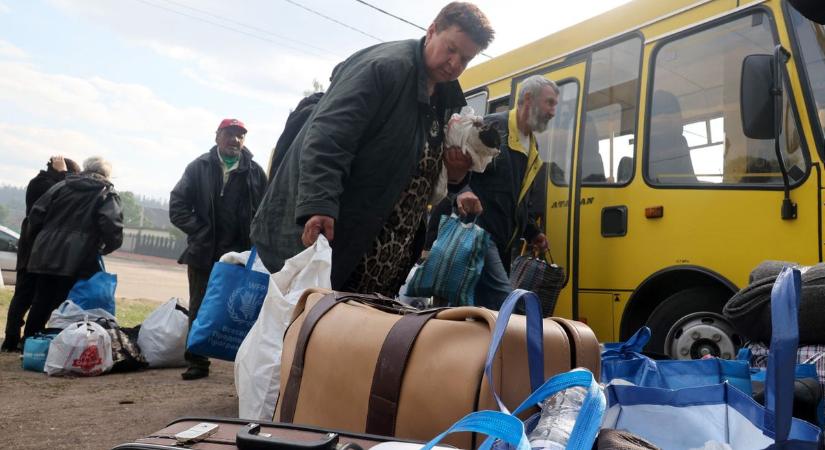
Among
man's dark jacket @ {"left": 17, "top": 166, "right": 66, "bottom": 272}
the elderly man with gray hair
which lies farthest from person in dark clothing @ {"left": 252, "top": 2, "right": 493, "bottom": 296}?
man's dark jacket @ {"left": 17, "top": 166, "right": 66, "bottom": 272}

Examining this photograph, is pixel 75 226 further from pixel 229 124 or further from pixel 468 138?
pixel 468 138

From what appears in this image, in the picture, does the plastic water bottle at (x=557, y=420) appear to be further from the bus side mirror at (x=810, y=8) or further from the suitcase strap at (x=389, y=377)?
the bus side mirror at (x=810, y=8)

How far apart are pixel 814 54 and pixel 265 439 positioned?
350 cm

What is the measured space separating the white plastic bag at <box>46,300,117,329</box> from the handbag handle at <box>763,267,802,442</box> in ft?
16.1

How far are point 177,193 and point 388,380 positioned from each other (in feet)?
13.4

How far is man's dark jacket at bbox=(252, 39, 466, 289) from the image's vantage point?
8.21 feet

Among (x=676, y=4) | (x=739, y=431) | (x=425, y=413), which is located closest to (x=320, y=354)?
(x=425, y=413)

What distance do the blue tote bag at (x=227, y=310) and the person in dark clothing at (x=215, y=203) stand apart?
1.91 m

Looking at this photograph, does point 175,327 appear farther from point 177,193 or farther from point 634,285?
point 634,285

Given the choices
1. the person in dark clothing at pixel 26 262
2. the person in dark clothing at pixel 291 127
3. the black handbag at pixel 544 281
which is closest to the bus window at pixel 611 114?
the black handbag at pixel 544 281

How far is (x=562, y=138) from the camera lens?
4.88 metres

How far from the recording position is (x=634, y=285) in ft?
13.3

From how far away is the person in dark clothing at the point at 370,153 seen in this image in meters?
2.48

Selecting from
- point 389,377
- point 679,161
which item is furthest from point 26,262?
point 389,377
